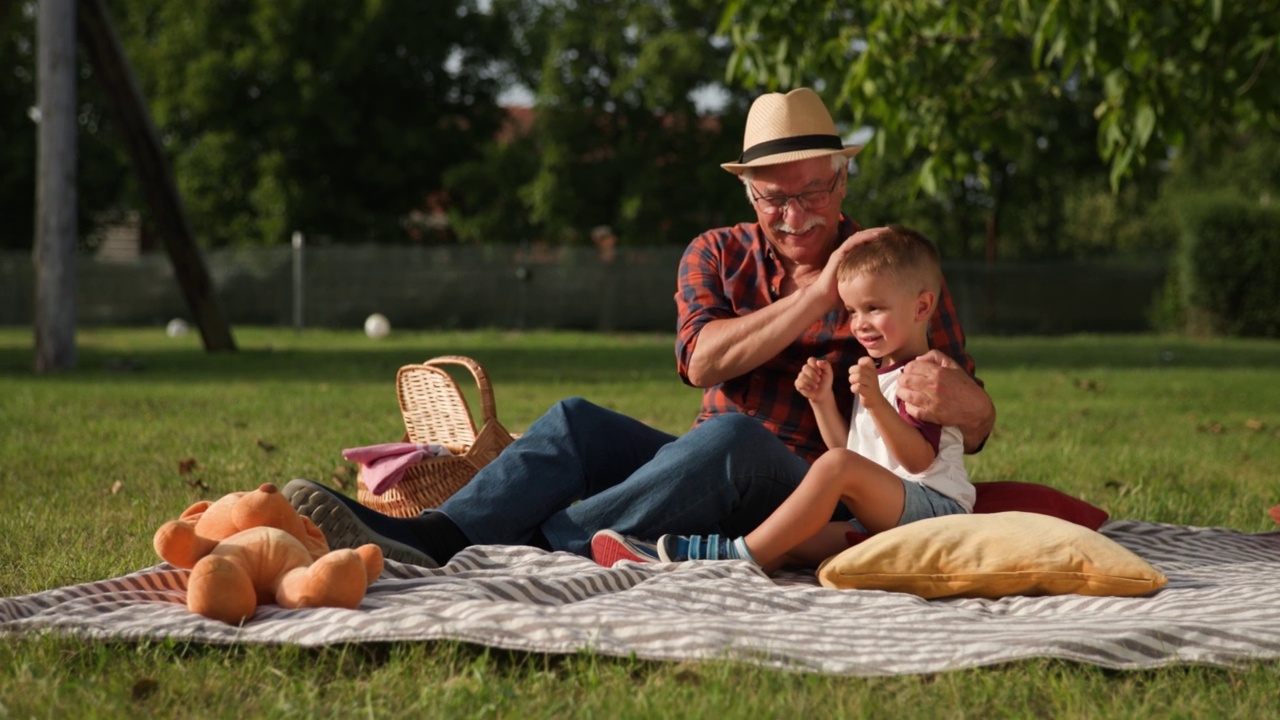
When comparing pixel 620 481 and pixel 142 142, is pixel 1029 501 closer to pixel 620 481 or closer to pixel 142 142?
pixel 620 481

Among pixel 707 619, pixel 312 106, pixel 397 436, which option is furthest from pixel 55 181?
pixel 312 106

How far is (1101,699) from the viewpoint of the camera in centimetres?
254

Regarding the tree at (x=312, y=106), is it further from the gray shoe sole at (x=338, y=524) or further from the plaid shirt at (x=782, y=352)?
the gray shoe sole at (x=338, y=524)

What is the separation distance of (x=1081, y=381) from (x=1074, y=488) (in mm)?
6500

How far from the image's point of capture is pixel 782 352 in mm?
3977

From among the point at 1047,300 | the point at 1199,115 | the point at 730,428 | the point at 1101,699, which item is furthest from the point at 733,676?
the point at 1047,300

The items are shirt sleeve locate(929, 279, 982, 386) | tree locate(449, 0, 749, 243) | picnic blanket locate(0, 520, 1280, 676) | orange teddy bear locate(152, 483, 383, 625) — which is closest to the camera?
picnic blanket locate(0, 520, 1280, 676)

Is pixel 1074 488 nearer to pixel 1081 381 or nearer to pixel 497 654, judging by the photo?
pixel 497 654

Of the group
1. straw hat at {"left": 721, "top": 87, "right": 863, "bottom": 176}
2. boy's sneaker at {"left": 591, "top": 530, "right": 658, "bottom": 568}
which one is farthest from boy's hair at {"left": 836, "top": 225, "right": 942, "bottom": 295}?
boy's sneaker at {"left": 591, "top": 530, "right": 658, "bottom": 568}

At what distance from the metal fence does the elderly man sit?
18.1 meters

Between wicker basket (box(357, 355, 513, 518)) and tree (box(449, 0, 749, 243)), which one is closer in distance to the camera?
wicker basket (box(357, 355, 513, 518))

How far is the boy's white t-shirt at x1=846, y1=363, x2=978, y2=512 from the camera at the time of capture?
3.64 meters

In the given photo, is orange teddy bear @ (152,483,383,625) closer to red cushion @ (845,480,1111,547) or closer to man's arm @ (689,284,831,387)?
man's arm @ (689,284,831,387)

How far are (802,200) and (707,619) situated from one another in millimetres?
1485
